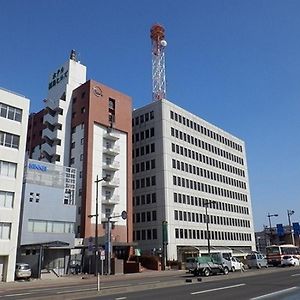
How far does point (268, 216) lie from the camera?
96.6 metres

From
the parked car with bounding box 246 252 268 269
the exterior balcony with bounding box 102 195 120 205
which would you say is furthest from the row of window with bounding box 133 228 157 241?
the parked car with bounding box 246 252 268 269

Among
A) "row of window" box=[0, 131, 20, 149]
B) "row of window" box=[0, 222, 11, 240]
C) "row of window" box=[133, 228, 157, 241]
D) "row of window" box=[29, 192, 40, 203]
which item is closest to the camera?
"row of window" box=[0, 222, 11, 240]

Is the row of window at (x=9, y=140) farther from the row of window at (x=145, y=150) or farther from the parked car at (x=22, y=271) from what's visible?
the row of window at (x=145, y=150)

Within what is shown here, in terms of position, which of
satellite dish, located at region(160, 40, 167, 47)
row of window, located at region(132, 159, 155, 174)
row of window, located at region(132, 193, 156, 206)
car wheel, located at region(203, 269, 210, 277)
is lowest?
car wheel, located at region(203, 269, 210, 277)

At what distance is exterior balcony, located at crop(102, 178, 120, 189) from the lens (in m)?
70.6

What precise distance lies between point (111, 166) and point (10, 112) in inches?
1124

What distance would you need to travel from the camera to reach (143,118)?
85.3 metres

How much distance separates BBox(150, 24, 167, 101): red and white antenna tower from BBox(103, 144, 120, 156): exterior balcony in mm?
17675

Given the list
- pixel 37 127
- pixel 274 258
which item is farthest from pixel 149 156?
pixel 274 258

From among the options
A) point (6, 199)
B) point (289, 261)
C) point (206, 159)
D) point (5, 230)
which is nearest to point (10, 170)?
point (6, 199)

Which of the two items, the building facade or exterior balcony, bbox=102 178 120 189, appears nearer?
the building facade

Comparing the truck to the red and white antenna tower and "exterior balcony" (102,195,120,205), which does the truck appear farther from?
the red and white antenna tower

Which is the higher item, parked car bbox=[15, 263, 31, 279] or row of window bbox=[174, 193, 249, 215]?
row of window bbox=[174, 193, 249, 215]

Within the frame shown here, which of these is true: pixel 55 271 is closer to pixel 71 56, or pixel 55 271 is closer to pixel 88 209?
pixel 88 209
